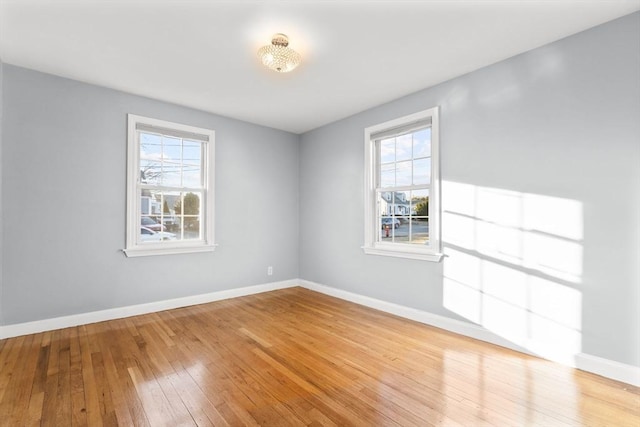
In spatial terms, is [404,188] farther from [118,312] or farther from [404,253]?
[118,312]

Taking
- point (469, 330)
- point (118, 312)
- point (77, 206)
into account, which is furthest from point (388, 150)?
point (118, 312)

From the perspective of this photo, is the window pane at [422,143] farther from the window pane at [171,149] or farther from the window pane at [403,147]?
the window pane at [171,149]

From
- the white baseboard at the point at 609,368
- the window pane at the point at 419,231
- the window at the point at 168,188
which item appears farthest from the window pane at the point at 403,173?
the window at the point at 168,188

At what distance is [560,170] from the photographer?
2.45 metres

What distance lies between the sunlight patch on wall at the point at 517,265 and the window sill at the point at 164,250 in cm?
312

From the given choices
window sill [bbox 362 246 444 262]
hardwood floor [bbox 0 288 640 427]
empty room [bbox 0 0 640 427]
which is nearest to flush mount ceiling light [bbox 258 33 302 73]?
empty room [bbox 0 0 640 427]

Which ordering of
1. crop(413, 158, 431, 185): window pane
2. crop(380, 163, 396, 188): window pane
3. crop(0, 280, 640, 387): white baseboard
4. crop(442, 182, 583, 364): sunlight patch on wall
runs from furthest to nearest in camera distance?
crop(380, 163, 396, 188): window pane < crop(413, 158, 431, 185): window pane < crop(442, 182, 583, 364): sunlight patch on wall < crop(0, 280, 640, 387): white baseboard

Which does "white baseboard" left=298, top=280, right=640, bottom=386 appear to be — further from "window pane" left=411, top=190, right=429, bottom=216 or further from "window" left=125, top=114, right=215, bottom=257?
"window" left=125, top=114, right=215, bottom=257

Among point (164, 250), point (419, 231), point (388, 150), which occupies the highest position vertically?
point (388, 150)

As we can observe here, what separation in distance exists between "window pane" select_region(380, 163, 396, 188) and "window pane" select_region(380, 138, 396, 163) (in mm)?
80

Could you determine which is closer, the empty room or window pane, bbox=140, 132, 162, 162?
the empty room

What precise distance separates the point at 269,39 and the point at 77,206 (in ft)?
8.95

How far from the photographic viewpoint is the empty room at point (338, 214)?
2061 mm

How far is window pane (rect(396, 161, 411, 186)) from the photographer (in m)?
3.65
